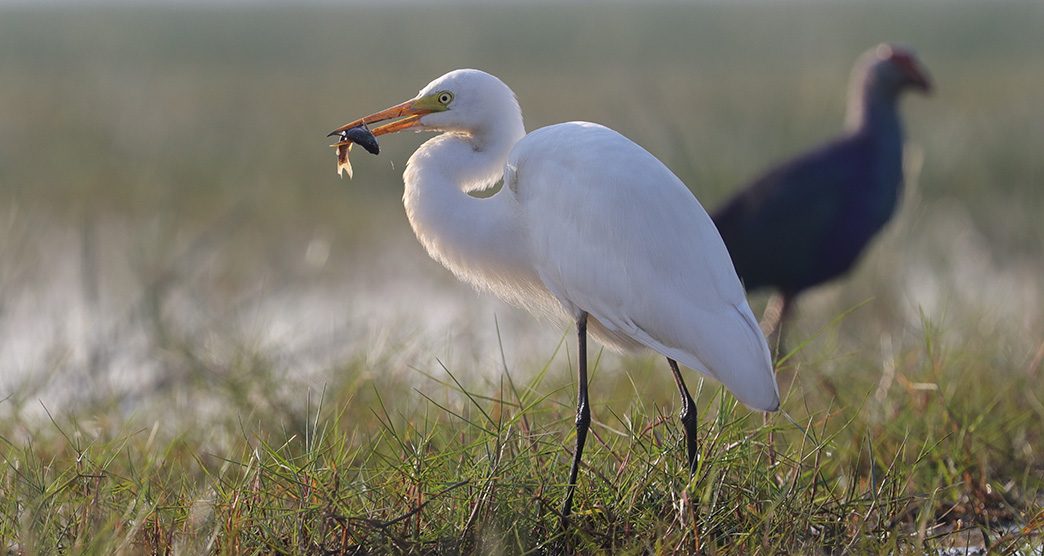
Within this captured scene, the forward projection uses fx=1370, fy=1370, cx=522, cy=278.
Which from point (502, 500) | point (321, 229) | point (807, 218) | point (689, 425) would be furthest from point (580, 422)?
point (321, 229)

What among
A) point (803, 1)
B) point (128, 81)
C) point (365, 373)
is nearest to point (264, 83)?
point (128, 81)

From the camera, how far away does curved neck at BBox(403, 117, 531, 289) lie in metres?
3.13

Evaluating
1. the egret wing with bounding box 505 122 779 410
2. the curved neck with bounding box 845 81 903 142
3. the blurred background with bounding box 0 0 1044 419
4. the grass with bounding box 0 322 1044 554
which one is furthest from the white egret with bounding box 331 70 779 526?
the curved neck with bounding box 845 81 903 142

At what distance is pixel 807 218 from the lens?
5.16 m

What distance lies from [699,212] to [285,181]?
661cm

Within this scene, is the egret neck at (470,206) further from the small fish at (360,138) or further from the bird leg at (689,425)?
the bird leg at (689,425)

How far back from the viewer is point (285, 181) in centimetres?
935

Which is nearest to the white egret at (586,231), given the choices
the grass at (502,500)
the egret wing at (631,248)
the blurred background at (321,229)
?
the egret wing at (631,248)

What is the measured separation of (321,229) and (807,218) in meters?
3.69

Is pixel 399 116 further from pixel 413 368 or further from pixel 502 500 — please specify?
pixel 502 500

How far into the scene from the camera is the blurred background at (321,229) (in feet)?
14.6

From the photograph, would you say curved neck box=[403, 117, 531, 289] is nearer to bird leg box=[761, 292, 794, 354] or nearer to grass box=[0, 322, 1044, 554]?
grass box=[0, 322, 1044, 554]

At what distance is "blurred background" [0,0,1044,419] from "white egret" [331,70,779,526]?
40 centimetres

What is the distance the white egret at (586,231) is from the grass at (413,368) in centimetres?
13
